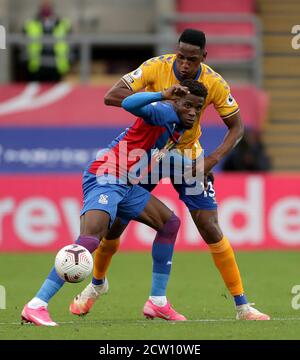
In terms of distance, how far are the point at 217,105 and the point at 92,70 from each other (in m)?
12.2

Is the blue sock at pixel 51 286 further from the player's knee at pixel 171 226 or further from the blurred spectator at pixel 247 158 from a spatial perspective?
the blurred spectator at pixel 247 158

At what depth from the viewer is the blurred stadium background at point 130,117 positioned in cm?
1627

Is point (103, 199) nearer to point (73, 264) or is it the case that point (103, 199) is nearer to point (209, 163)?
point (73, 264)

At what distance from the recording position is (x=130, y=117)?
18641mm

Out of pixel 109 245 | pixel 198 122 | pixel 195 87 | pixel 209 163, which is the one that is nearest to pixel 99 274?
pixel 109 245

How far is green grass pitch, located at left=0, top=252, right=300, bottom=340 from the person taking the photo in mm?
8250

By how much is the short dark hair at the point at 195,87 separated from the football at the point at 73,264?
155cm

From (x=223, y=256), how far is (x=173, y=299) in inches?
63.4

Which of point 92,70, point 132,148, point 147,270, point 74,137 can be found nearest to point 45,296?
point 132,148

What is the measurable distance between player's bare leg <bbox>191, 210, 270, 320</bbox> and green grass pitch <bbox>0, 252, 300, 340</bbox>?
182mm

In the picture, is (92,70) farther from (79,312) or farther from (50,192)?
(79,312)

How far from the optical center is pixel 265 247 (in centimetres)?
1641

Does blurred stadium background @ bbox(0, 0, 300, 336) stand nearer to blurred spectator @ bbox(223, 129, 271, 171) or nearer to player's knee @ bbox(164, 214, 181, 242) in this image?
blurred spectator @ bbox(223, 129, 271, 171)

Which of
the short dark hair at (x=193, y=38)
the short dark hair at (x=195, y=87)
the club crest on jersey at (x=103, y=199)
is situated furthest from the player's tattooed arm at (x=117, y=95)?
the club crest on jersey at (x=103, y=199)
